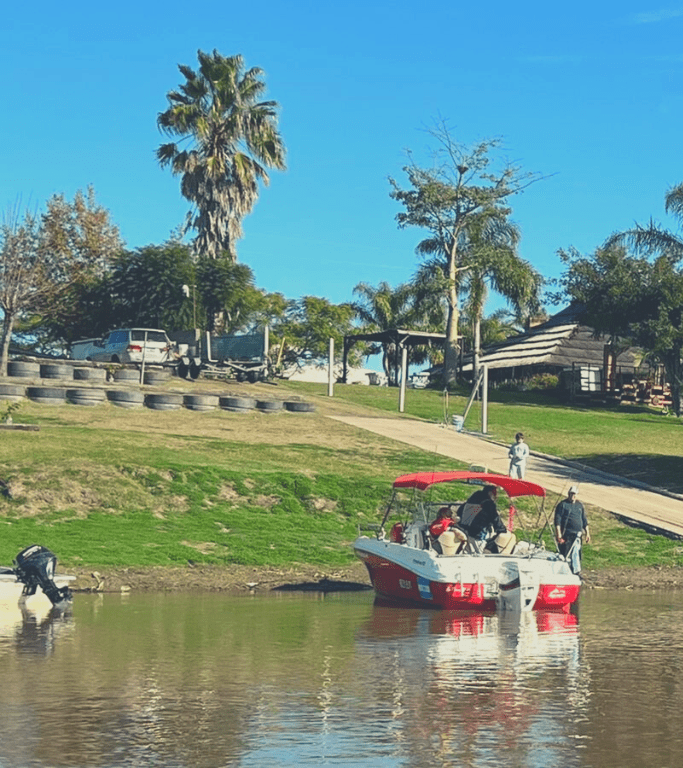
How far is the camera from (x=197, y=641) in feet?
61.6

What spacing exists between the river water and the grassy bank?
4200mm

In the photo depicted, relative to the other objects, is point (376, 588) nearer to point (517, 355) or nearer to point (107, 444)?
point (107, 444)

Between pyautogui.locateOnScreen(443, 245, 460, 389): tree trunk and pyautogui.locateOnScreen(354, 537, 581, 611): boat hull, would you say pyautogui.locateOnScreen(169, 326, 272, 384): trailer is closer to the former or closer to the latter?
pyautogui.locateOnScreen(443, 245, 460, 389): tree trunk

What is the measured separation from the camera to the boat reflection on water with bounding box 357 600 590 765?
12242mm

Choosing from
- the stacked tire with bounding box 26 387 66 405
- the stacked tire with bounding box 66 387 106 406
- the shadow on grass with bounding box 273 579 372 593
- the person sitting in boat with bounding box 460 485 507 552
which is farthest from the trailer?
the person sitting in boat with bounding box 460 485 507 552

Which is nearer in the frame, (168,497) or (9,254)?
(168,497)

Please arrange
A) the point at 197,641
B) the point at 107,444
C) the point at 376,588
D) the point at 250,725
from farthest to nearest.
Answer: the point at 107,444 < the point at 376,588 < the point at 197,641 < the point at 250,725

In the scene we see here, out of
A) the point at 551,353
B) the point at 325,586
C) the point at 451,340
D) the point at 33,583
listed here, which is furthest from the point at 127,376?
the point at 551,353

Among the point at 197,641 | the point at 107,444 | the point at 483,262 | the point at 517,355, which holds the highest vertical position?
the point at 483,262

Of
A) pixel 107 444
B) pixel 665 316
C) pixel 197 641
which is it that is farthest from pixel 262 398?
pixel 197 641

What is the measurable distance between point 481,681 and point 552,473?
929 inches

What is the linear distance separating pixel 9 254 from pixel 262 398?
15091 millimetres

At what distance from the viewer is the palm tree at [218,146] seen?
231ft

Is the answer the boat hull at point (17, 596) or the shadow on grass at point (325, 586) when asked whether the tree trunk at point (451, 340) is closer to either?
the shadow on grass at point (325, 586)
